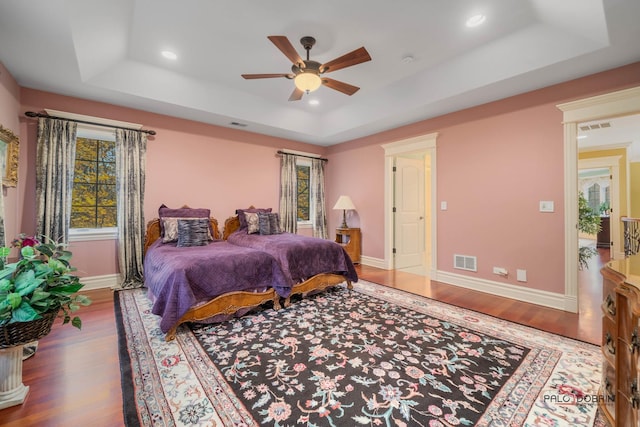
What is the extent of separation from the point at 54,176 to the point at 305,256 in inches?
131

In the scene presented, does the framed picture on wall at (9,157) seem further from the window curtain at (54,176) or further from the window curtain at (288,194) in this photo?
the window curtain at (288,194)

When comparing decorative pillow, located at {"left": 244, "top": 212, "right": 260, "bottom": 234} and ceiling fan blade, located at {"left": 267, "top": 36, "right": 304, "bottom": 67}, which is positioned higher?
ceiling fan blade, located at {"left": 267, "top": 36, "right": 304, "bottom": 67}

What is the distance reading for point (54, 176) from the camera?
3463 millimetres

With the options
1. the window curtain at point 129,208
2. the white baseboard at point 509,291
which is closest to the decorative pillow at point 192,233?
the window curtain at point 129,208

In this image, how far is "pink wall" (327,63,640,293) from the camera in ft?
10.5

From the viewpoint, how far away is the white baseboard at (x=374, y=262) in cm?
522

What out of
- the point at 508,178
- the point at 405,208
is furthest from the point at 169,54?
the point at 508,178

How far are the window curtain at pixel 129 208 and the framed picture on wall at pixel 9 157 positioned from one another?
983mm

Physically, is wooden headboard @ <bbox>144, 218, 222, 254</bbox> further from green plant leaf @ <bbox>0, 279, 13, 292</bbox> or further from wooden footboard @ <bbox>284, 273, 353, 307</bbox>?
green plant leaf @ <bbox>0, 279, 13, 292</bbox>

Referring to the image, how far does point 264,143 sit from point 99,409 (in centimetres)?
460

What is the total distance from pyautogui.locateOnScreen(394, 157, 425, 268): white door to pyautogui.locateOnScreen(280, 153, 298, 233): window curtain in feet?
6.65

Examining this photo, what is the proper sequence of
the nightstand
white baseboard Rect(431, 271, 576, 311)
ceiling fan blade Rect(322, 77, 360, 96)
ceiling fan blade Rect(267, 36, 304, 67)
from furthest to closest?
the nightstand, white baseboard Rect(431, 271, 576, 311), ceiling fan blade Rect(322, 77, 360, 96), ceiling fan blade Rect(267, 36, 304, 67)

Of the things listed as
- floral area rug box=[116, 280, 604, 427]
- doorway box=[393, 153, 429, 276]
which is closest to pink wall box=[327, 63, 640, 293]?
doorway box=[393, 153, 429, 276]

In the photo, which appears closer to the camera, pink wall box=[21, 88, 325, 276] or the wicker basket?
the wicker basket
